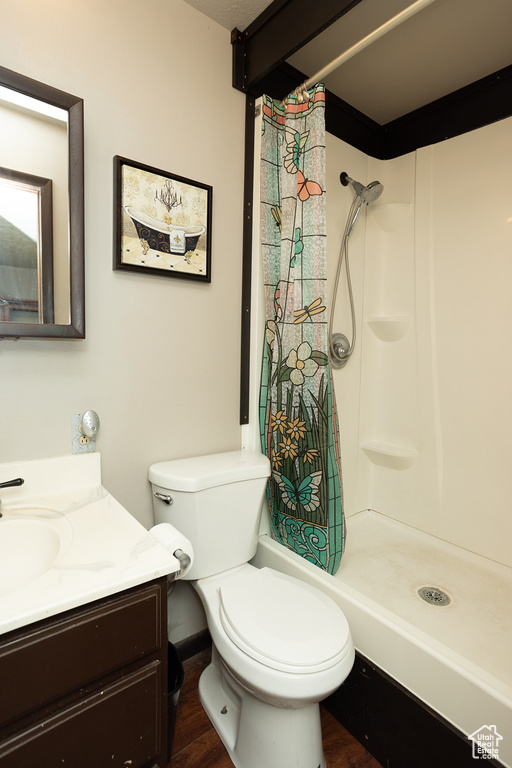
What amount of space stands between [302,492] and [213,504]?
381 millimetres

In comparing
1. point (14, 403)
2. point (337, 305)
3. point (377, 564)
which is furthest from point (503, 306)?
point (14, 403)

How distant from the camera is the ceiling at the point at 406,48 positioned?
1.43 meters

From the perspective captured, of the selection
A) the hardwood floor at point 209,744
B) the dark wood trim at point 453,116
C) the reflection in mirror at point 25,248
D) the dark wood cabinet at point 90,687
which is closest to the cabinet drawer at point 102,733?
the dark wood cabinet at point 90,687

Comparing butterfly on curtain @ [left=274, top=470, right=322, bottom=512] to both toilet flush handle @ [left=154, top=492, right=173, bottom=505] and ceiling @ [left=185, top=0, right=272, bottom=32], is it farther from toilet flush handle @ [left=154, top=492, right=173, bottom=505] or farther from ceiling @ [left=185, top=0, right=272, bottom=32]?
ceiling @ [left=185, top=0, right=272, bottom=32]

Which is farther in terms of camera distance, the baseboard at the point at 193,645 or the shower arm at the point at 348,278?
the shower arm at the point at 348,278

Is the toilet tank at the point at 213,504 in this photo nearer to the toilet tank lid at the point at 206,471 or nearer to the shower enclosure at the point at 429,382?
the toilet tank lid at the point at 206,471

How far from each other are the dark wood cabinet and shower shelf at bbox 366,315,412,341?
1779mm

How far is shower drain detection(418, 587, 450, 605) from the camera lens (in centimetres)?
155

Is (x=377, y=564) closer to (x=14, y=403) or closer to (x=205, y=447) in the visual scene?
(x=205, y=447)

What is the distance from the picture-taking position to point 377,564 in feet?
5.86

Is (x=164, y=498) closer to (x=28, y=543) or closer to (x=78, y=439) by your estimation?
(x=78, y=439)

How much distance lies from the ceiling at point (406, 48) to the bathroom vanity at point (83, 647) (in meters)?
1.82

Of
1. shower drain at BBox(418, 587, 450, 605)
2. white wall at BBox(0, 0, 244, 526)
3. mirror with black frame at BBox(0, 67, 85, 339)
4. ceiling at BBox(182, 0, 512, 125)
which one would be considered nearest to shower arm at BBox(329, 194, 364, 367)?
ceiling at BBox(182, 0, 512, 125)

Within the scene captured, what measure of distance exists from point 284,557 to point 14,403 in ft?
3.65
